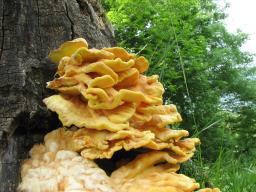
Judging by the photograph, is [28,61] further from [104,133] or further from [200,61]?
[200,61]

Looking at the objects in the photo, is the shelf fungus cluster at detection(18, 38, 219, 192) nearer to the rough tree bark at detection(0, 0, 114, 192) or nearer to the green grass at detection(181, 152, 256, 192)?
the rough tree bark at detection(0, 0, 114, 192)

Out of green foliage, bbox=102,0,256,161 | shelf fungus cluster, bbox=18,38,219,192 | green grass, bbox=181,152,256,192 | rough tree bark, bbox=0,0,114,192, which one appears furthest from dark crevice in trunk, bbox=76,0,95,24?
green foliage, bbox=102,0,256,161

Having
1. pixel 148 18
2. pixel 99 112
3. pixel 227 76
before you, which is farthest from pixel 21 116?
pixel 227 76

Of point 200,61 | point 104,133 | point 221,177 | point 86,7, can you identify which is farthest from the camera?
point 200,61

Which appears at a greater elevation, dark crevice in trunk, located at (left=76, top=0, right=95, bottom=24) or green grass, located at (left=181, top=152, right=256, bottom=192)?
dark crevice in trunk, located at (left=76, top=0, right=95, bottom=24)

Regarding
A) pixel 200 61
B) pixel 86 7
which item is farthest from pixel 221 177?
pixel 200 61
